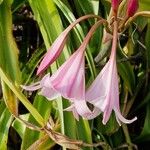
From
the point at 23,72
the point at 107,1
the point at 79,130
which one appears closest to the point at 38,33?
the point at 23,72

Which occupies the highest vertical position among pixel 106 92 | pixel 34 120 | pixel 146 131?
pixel 106 92

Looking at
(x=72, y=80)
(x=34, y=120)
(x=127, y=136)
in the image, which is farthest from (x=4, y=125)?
(x=72, y=80)

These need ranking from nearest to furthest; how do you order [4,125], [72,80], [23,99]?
[72,80] < [23,99] < [4,125]

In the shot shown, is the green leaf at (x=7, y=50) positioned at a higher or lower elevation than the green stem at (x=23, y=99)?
higher

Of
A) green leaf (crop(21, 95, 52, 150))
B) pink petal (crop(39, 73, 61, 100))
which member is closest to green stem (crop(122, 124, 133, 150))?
green leaf (crop(21, 95, 52, 150))

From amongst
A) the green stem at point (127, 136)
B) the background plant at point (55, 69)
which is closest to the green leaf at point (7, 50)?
the background plant at point (55, 69)

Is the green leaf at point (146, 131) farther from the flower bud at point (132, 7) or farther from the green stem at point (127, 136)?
the flower bud at point (132, 7)

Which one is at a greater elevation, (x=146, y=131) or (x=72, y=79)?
(x=72, y=79)

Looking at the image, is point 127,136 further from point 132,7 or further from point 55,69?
point 132,7
